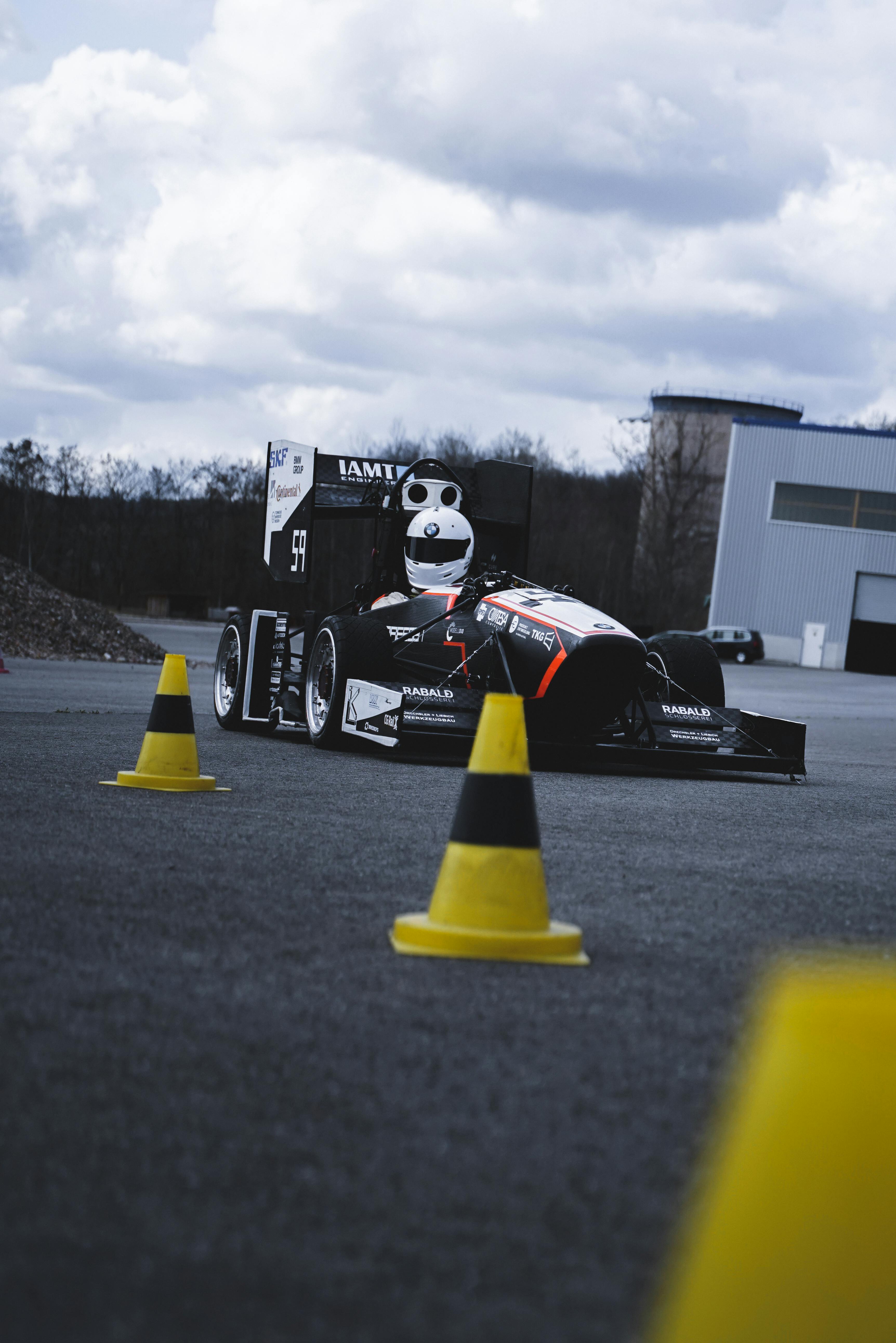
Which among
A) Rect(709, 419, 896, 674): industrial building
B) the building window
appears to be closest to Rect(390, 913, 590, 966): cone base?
Rect(709, 419, 896, 674): industrial building

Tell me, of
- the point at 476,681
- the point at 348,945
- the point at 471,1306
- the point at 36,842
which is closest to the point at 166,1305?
the point at 471,1306

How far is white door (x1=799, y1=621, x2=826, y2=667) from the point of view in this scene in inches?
2085

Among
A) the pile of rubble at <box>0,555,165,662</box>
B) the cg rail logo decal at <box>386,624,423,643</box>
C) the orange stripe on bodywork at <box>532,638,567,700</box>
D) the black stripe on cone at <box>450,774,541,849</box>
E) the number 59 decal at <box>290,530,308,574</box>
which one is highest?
the number 59 decal at <box>290,530,308,574</box>

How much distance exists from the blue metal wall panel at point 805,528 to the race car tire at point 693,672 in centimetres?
4306

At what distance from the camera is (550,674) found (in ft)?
30.8

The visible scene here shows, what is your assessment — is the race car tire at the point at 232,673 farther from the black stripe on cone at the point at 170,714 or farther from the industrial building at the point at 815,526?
the industrial building at the point at 815,526

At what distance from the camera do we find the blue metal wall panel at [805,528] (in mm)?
53438

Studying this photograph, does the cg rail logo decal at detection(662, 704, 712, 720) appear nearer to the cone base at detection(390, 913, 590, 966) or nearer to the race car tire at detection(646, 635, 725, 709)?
the race car tire at detection(646, 635, 725, 709)

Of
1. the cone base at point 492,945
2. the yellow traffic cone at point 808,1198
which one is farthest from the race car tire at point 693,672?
the yellow traffic cone at point 808,1198

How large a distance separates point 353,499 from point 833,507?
44.3 m

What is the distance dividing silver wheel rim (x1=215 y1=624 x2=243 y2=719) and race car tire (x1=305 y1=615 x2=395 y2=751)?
1.38 m

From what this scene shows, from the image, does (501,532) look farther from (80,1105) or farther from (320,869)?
(80,1105)

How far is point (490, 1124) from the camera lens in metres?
2.47

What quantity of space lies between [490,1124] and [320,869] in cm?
247
